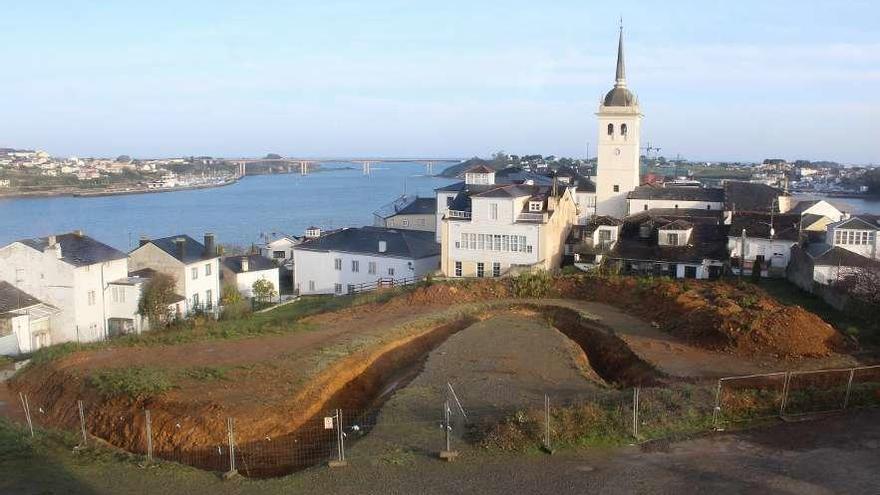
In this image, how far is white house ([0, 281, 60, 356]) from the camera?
76.0 feet

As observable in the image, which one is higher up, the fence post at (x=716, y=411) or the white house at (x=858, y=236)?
the white house at (x=858, y=236)

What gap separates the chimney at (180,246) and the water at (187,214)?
2977 cm

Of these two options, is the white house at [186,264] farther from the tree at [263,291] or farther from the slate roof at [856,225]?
the slate roof at [856,225]

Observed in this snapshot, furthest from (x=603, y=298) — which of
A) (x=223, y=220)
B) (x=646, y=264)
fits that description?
(x=223, y=220)

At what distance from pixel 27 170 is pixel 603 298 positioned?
139 meters

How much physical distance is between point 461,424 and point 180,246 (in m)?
20.3

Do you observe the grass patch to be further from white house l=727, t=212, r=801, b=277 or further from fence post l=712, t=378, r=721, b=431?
white house l=727, t=212, r=801, b=277

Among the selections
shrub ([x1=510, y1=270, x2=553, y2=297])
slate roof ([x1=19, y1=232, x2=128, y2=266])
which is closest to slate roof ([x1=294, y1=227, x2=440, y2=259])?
shrub ([x1=510, y1=270, x2=553, y2=297])

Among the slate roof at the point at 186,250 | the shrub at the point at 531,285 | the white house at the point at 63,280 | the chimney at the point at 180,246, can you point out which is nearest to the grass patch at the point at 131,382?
the white house at the point at 63,280

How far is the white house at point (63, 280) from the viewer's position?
25.4 meters

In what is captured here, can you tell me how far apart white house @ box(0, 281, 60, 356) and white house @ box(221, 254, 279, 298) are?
8816mm

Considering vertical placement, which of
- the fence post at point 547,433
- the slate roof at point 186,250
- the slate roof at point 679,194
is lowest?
the fence post at point 547,433

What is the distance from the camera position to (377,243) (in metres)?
34.2

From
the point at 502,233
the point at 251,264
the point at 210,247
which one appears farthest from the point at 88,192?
the point at 502,233
